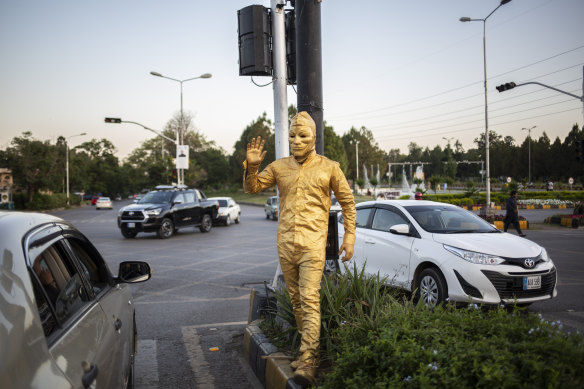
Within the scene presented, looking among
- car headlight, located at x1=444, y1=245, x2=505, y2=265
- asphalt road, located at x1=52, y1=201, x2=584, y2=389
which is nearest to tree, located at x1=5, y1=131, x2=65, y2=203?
asphalt road, located at x1=52, y1=201, x2=584, y2=389

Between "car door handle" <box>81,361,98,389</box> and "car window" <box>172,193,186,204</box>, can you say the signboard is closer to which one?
"car window" <box>172,193,186,204</box>

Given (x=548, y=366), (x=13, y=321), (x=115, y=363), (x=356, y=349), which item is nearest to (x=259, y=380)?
(x=356, y=349)

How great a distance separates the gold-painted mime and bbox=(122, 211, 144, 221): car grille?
14.0 meters

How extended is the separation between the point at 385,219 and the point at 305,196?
4.22 metres

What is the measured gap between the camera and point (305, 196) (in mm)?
3586

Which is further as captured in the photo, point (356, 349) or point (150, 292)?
point (150, 292)

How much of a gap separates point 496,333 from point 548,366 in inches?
24.8

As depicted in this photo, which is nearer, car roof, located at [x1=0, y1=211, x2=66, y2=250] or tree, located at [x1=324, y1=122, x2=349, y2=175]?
car roof, located at [x1=0, y1=211, x2=66, y2=250]

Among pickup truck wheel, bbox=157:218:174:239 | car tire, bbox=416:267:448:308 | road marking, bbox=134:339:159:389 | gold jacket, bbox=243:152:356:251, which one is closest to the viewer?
gold jacket, bbox=243:152:356:251

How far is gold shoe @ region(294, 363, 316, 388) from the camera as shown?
323 cm

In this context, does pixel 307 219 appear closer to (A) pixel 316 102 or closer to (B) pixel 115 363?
(B) pixel 115 363

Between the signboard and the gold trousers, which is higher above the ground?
the signboard

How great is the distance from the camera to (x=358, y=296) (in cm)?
424

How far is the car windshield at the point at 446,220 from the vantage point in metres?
6.84
